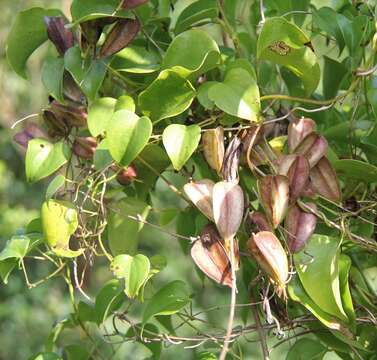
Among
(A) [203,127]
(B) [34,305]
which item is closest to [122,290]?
(A) [203,127]

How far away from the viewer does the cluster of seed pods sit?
0.49 meters

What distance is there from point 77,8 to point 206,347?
34cm

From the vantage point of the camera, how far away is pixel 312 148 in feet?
1.75

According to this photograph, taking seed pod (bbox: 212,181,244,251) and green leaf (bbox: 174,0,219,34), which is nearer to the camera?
seed pod (bbox: 212,181,244,251)

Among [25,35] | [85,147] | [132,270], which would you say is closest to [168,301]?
[132,270]

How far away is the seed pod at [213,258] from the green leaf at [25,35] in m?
0.23

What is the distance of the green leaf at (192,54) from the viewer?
0.53 meters

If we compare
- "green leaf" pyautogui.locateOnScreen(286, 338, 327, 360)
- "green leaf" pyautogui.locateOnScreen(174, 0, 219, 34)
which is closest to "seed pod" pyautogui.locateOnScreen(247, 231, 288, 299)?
"green leaf" pyautogui.locateOnScreen(286, 338, 327, 360)

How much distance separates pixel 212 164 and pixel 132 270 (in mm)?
95

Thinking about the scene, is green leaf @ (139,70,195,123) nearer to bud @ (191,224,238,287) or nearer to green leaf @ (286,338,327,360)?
bud @ (191,224,238,287)

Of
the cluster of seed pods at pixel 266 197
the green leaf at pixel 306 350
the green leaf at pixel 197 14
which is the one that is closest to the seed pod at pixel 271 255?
the cluster of seed pods at pixel 266 197

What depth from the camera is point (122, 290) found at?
0.60 meters

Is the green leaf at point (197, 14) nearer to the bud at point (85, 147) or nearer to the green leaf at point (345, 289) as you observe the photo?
the bud at point (85, 147)

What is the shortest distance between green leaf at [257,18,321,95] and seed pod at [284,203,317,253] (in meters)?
0.10
